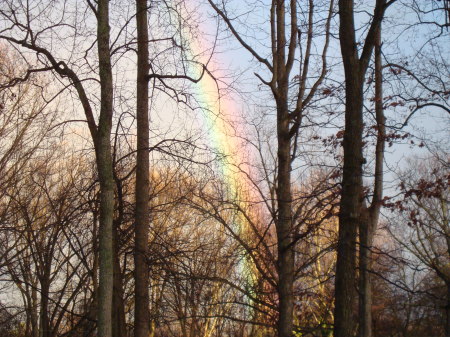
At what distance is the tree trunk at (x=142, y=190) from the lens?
877 cm

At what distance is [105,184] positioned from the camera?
6.91 m

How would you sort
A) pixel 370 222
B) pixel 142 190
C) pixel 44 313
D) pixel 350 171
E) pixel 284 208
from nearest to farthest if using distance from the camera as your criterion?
1. pixel 350 171
2. pixel 142 190
3. pixel 284 208
4. pixel 370 222
5. pixel 44 313

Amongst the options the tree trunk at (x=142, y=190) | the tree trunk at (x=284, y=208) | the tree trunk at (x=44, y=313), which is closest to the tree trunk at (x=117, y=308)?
the tree trunk at (x=142, y=190)

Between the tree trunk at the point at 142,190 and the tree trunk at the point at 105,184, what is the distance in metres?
1.37

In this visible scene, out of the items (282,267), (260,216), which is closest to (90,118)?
(282,267)

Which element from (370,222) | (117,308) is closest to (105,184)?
(117,308)

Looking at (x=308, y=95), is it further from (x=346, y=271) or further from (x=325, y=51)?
(x=346, y=271)

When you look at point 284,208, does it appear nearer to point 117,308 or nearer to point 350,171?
point 350,171

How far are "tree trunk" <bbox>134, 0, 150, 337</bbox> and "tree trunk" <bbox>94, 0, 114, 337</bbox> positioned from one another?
4.50ft

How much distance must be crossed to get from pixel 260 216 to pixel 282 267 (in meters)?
10.4

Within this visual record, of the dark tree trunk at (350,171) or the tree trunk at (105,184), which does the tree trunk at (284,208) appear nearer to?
the dark tree trunk at (350,171)

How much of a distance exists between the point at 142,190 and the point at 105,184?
88.4 inches

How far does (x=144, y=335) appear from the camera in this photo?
8.62 meters

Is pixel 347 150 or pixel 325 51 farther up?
pixel 325 51
